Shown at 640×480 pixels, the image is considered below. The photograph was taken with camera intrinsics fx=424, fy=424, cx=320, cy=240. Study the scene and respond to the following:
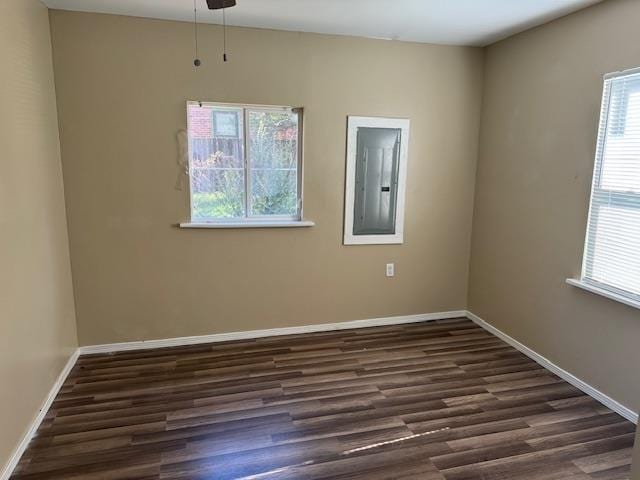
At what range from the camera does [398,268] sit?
3.84 meters

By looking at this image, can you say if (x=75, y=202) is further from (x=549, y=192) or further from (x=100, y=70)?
(x=549, y=192)

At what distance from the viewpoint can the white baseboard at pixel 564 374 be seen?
2527 millimetres

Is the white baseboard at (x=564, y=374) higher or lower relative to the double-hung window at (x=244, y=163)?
lower

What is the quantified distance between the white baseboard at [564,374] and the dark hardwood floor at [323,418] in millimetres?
51

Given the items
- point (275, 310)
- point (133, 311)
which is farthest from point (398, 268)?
point (133, 311)

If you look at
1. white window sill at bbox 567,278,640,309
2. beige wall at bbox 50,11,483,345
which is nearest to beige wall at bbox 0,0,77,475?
beige wall at bbox 50,11,483,345

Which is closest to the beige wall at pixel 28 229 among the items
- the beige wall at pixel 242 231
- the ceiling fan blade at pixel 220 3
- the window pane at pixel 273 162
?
the beige wall at pixel 242 231

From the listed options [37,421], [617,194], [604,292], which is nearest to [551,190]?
[617,194]

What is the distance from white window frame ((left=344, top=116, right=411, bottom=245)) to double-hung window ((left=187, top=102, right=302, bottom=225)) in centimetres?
41

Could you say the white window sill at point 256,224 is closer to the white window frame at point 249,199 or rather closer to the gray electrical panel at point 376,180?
the white window frame at point 249,199

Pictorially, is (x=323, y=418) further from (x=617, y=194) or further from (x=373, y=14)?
(x=373, y=14)

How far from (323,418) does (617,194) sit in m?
2.20

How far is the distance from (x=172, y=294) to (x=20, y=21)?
198cm

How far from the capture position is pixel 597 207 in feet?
8.78
